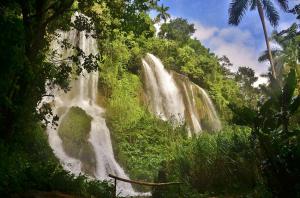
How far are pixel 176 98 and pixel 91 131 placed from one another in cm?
1087

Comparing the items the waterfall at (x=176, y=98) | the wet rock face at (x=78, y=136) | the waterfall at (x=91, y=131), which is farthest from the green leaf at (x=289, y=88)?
the waterfall at (x=176, y=98)

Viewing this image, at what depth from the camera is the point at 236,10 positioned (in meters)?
24.8

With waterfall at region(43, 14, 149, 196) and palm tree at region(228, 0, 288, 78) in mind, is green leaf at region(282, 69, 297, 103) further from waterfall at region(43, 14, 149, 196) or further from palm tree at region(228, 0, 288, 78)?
palm tree at region(228, 0, 288, 78)

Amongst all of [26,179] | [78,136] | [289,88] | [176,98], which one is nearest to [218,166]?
[289,88]

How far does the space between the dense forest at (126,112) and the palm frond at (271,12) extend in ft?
0.22

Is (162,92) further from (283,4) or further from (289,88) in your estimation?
(289,88)

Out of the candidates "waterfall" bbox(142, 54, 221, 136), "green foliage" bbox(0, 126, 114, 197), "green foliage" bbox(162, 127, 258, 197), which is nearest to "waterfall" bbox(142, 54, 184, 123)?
"waterfall" bbox(142, 54, 221, 136)

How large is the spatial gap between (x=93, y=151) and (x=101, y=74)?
24.6 feet

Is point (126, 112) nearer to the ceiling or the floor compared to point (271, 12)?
nearer to the floor

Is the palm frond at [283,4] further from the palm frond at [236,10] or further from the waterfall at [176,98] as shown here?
the waterfall at [176,98]

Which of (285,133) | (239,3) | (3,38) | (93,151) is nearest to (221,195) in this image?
(285,133)

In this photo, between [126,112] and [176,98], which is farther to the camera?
[176,98]

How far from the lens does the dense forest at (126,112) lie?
730 centimetres

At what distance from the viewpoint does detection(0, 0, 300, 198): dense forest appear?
730 centimetres
